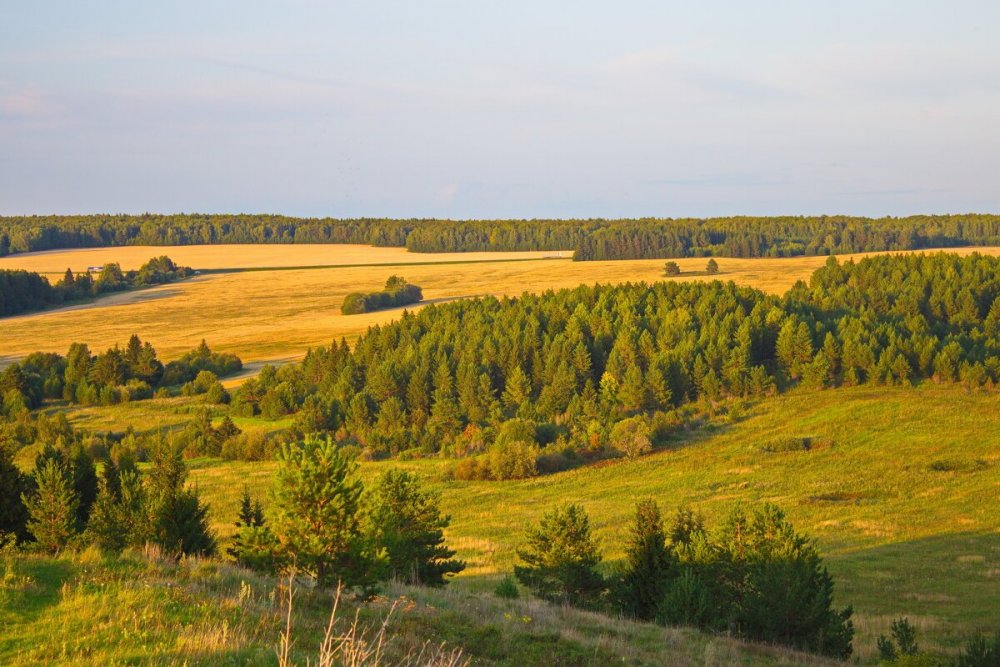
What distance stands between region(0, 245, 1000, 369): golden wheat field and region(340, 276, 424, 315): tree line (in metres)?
2.66

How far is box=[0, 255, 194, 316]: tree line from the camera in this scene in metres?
151

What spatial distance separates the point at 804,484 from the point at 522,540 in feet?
76.5

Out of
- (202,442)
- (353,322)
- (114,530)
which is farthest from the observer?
(353,322)

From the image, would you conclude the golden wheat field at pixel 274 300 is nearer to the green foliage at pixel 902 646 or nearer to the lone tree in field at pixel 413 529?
the lone tree in field at pixel 413 529

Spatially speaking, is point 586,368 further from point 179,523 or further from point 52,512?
point 52,512

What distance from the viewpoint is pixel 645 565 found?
103 ft

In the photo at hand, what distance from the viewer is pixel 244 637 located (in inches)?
525

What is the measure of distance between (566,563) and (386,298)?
128 m

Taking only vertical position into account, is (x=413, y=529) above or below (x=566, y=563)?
above

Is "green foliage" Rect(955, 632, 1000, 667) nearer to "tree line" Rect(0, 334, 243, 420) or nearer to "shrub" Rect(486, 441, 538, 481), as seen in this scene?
"shrub" Rect(486, 441, 538, 481)

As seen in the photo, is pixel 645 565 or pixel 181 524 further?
pixel 181 524

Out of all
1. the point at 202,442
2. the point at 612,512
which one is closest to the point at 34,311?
the point at 202,442

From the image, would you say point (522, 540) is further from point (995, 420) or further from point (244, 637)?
point (995, 420)

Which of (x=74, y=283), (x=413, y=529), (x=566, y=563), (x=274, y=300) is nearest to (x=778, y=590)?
(x=566, y=563)
